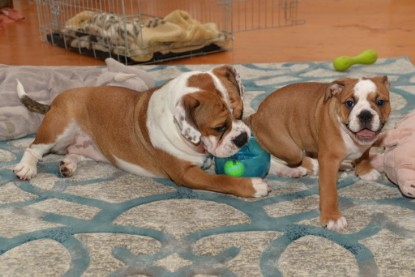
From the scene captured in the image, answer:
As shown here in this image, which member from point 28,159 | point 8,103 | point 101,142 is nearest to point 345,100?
point 101,142

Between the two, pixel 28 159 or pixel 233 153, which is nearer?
pixel 233 153

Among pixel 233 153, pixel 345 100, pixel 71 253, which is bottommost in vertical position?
pixel 71 253

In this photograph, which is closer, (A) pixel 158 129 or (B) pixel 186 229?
(B) pixel 186 229

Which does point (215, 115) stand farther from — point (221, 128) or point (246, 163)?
point (246, 163)

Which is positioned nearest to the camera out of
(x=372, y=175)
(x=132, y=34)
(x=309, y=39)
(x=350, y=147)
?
(x=350, y=147)

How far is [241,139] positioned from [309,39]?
3631mm

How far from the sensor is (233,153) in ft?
7.92

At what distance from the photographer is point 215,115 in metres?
2.35

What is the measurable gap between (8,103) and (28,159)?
2.53 ft

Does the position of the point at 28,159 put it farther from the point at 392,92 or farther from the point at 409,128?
the point at 392,92

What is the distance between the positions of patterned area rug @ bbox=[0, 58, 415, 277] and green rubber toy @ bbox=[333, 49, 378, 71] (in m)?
1.82

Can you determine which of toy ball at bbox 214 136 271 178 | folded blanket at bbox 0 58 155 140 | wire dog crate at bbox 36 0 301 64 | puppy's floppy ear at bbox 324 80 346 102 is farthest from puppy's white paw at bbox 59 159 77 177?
wire dog crate at bbox 36 0 301 64

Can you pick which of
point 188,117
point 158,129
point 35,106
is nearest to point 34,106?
point 35,106

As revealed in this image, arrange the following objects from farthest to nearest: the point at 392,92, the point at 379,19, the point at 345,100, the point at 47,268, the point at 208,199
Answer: the point at 379,19 < the point at 392,92 < the point at 208,199 < the point at 345,100 < the point at 47,268
